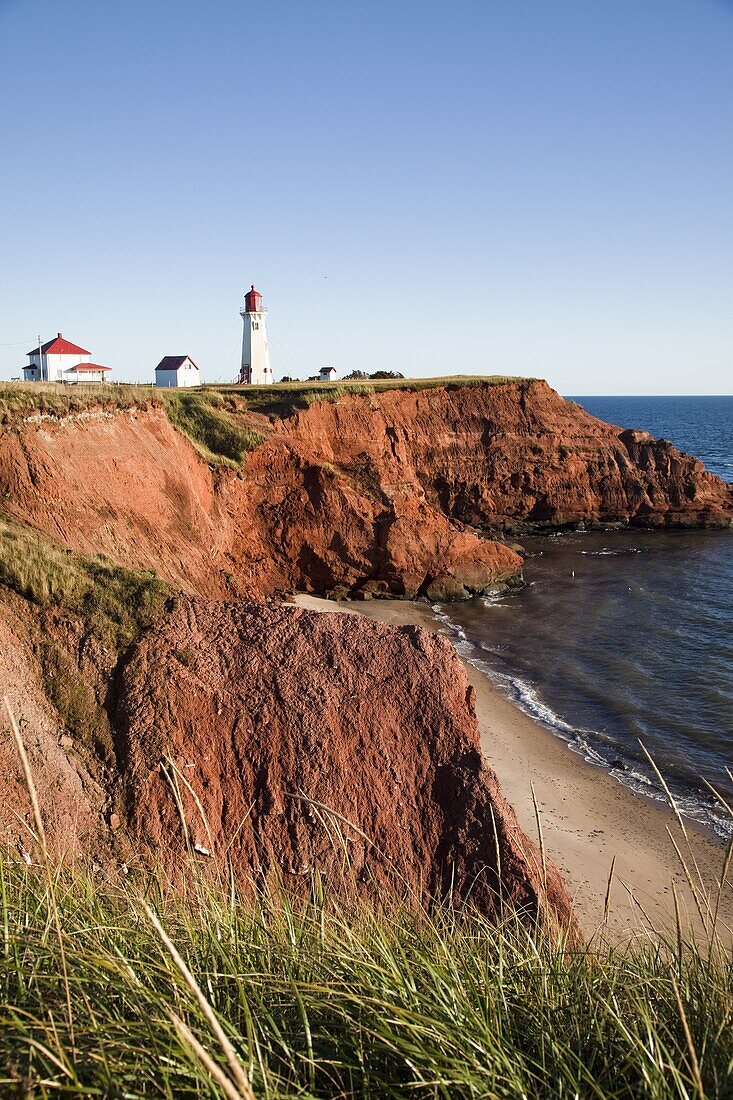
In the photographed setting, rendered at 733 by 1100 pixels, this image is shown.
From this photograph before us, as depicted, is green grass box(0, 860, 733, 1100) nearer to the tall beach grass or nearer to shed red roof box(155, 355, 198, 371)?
the tall beach grass

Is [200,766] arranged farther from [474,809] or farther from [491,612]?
[491,612]

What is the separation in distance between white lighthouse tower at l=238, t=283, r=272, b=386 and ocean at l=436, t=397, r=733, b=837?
21.9m

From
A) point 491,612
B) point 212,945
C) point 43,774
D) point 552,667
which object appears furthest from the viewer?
point 491,612

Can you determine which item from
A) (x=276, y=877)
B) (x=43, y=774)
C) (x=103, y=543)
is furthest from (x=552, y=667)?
(x=276, y=877)

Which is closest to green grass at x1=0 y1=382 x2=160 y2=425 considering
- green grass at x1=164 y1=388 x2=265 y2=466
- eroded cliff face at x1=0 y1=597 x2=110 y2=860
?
green grass at x1=164 y1=388 x2=265 y2=466

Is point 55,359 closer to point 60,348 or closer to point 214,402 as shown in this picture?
point 60,348

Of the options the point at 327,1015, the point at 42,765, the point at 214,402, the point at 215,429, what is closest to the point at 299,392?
the point at 214,402

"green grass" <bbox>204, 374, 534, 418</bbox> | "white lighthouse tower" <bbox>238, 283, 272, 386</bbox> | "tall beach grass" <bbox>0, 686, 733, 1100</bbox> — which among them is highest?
"white lighthouse tower" <bbox>238, 283, 272, 386</bbox>

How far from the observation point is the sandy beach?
13.6 m

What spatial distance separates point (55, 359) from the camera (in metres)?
40.2

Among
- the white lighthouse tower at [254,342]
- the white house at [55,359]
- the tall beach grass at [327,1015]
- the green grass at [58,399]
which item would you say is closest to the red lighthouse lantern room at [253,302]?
the white lighthouse tower at [254,342]

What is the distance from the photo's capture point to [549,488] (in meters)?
48.2

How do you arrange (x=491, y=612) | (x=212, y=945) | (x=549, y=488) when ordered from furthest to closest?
(x=549, y=488)
(x=491, y=612)
(x=212, y=945)

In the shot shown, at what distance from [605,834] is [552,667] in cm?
1021
